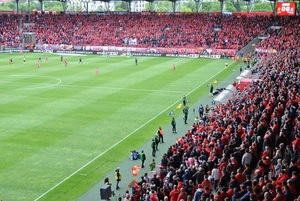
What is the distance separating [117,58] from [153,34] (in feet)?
44.2

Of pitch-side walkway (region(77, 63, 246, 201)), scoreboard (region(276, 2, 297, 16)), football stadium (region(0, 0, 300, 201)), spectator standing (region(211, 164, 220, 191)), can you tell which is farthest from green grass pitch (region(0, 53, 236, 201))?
scoreboard (region(276, 2, 297, 16))

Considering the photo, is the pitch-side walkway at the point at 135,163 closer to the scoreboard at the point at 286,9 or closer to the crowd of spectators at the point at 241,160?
the crowd of spectators at the point at 241,160

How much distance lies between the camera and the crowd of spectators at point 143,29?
76.4 metres

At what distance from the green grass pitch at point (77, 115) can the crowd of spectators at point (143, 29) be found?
15520 millimetres

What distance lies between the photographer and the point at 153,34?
81.1 m

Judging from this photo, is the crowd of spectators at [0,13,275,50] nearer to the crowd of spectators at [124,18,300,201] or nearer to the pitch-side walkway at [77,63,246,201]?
the pitch-side walkway at [77,63,246,201]

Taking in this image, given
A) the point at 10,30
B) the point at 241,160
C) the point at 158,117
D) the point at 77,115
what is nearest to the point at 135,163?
the point at 241,160

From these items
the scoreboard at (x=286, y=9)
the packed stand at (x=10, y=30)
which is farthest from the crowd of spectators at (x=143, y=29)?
the scoreboard at (x=286, y=9)

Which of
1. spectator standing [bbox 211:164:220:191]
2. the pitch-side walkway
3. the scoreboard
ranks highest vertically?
the scoreboard

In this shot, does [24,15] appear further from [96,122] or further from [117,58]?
[96,122]

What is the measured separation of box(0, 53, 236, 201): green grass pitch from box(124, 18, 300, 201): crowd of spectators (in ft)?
15.5

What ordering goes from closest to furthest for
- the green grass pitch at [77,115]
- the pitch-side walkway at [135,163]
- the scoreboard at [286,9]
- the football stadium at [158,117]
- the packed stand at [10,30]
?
the football stadium at [158,117] → the pitch-side walkway at [135,163] → the green grass pitch at [77,115] → the scoreboard at [286,9] → the packed stand at [10,30]

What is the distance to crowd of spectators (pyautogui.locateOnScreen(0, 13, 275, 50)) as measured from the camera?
76.4 m

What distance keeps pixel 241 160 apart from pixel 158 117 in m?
17.6
